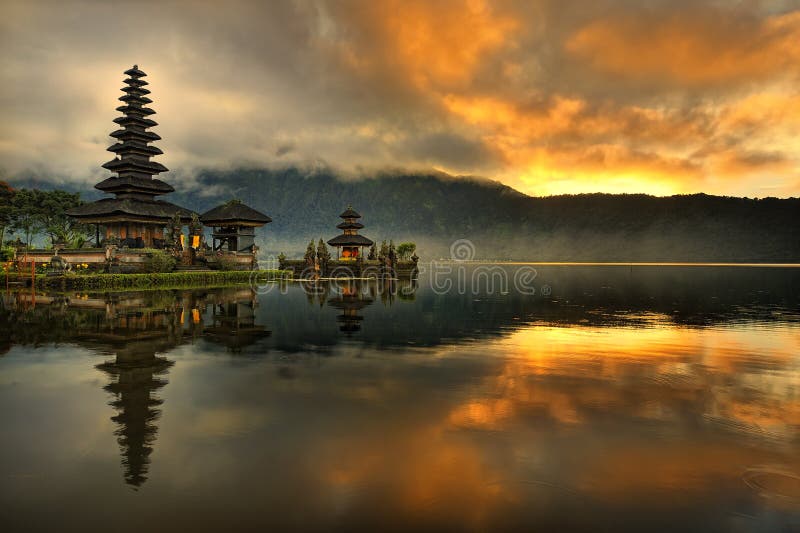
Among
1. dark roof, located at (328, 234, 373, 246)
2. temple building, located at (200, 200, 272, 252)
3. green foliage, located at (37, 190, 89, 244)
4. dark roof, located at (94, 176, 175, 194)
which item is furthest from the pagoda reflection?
green foliage, located at (37, 190, 89, 244)

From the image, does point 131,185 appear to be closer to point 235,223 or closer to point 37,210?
point 235,223

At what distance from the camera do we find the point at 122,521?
5.66 metres

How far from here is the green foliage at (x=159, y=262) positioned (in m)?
48.2

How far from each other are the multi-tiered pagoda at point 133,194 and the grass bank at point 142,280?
12351 mm

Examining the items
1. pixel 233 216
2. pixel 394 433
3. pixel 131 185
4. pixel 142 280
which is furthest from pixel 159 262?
pixel 394 433

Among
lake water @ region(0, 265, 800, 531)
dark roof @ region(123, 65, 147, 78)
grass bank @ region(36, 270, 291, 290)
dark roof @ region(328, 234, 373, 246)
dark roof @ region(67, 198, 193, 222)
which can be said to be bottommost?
lake water @ region(0, 265, 800, 531)

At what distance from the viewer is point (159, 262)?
158ft

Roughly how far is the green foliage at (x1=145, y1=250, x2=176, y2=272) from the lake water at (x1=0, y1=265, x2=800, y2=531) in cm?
3081

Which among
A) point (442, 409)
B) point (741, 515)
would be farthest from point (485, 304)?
point (741, 515)

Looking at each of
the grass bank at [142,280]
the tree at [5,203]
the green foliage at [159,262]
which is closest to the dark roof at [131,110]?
the green foliage at [159,262]

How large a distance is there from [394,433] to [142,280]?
1659 inches

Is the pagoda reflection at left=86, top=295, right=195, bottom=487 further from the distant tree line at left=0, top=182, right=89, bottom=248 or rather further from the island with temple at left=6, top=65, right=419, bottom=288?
the distant tree line at left=0, top=182, right=89, bottom=248

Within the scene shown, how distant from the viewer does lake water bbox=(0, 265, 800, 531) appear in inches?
A: 235

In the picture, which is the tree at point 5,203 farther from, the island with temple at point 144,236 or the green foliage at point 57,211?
the island with temple at point 144,236
